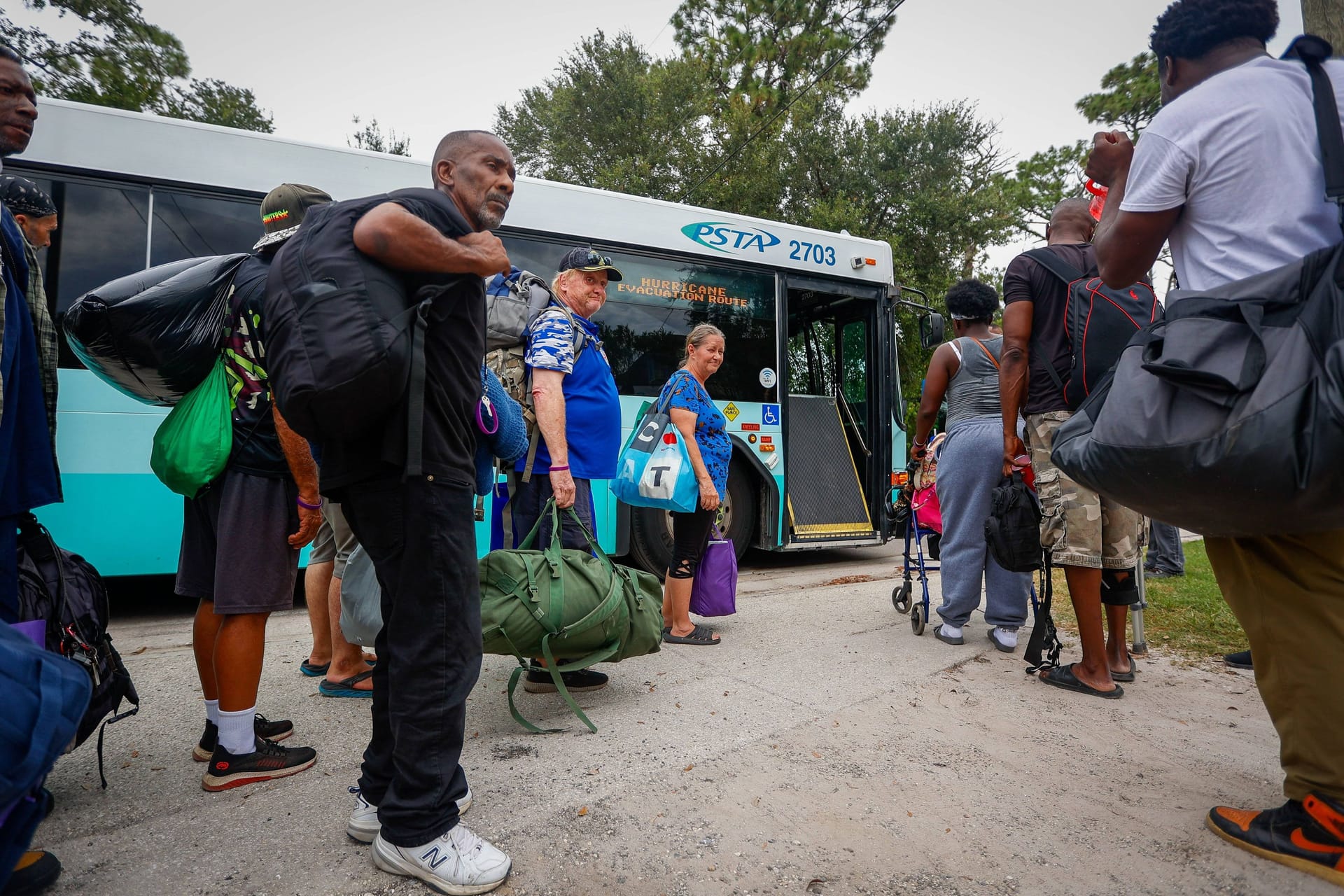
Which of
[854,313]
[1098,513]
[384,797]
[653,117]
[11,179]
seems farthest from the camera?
[653,117]

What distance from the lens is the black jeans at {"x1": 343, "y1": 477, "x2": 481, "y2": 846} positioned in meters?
1.82

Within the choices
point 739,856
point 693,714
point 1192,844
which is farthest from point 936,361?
point 739,856

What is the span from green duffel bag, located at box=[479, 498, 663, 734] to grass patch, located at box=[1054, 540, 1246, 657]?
2.70m

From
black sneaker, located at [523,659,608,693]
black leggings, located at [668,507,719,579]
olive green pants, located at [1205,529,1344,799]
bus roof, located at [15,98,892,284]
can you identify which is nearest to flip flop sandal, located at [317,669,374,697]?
black sneaker, located at [523,659,608,693]

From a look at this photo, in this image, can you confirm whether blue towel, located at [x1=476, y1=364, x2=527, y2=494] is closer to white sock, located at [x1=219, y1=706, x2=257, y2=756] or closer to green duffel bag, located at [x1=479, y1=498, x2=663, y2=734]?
green duffel bag, located at [x1=479, y1=498, x2=663, y2=734]

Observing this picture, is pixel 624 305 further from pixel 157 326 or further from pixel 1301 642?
pixel 1301 642

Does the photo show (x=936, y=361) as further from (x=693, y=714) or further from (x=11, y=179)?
(x=11, y=179)

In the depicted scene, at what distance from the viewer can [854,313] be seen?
25.9 ft

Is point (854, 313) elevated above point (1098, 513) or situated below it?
above

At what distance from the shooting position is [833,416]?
768 cm

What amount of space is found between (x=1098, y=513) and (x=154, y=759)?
12.3 ft

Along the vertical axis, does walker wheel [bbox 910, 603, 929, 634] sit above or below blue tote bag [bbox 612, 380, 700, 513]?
below

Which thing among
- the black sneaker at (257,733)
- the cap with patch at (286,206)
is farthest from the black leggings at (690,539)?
the cap with patch at (286,206)

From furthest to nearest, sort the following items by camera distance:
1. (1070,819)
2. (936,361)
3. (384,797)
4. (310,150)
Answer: (310,150), (936,361), (1070,819), (384,797)
